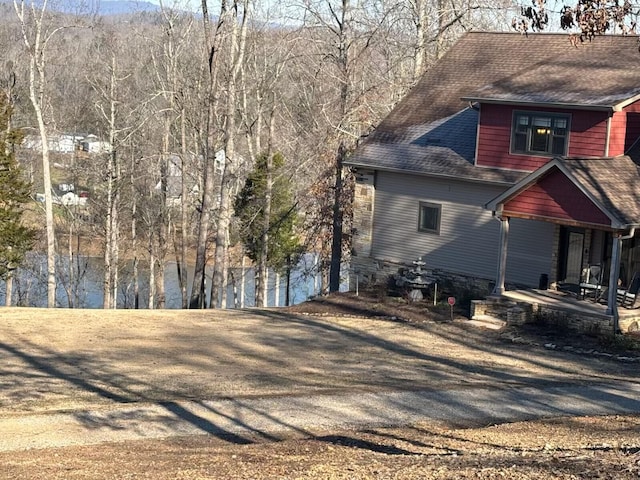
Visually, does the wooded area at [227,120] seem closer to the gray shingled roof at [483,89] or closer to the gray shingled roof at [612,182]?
the gray shingled roof at [483,89]

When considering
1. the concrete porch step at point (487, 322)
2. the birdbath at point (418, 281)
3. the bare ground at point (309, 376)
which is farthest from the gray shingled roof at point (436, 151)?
the concrete porch step at point (487, 322)

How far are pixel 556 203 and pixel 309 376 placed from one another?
25.8 ft

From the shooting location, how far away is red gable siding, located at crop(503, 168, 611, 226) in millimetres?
20641

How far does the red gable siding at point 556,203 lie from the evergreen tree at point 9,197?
22.6 metres

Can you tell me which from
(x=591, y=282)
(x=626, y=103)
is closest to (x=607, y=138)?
(x=626, y=103)

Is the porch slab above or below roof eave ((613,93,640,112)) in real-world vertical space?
below

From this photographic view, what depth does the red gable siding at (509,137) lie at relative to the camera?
74.7 ft

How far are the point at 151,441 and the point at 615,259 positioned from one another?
11862mm

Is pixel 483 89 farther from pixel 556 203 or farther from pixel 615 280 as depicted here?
pixel 615 280

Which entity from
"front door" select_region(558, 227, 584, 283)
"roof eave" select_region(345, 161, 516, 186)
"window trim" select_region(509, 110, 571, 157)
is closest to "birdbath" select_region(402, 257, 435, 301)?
"roof eave" select_region(345, 161, 516, 186)

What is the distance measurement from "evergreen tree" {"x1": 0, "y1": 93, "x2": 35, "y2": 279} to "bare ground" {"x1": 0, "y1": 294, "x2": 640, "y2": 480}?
14.0 metres

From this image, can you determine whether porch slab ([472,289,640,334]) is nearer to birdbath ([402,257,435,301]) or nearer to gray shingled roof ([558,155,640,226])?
gray shingled roof ([558,155,640,226])

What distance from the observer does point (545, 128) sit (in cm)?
2380

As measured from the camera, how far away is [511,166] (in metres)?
24.5
